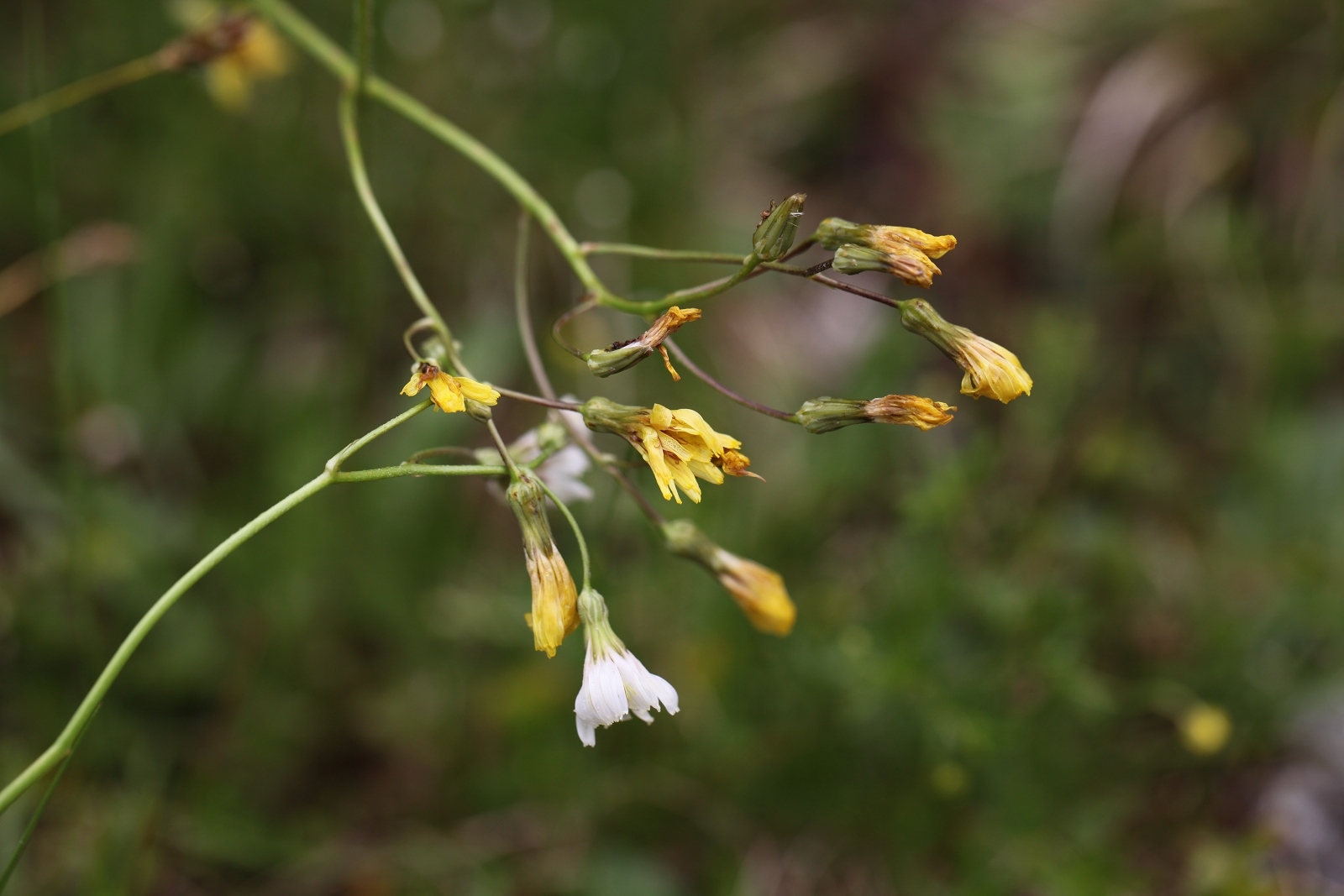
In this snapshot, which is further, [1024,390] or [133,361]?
[133,361]

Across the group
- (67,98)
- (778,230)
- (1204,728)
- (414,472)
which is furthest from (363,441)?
(1204,728)

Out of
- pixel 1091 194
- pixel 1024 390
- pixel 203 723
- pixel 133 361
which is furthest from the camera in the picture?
pixel 1091 194

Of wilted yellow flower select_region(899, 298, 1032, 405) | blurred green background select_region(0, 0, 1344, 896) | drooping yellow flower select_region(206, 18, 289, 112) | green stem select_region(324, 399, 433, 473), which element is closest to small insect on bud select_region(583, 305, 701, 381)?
green stem select_region(324, 399, 433, 473)

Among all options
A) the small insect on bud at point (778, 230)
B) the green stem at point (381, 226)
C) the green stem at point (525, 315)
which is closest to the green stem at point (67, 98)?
the green stem at point (381, 226)

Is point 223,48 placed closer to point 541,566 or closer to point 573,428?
point 573,428

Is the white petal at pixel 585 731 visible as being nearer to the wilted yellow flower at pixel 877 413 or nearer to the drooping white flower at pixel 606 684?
the drooping white flower at pixel 606 684

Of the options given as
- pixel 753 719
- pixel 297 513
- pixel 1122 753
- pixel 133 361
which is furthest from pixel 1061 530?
pixel 133 361

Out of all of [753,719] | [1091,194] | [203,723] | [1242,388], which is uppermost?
[203,723]

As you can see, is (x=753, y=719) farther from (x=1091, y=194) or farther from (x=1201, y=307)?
(x=1091, y=194)
